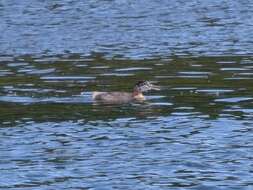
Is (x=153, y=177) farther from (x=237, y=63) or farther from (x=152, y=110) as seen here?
(x=237, y=63)

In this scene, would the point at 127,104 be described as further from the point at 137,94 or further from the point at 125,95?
the point at 137,94

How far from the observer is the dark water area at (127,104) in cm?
2412

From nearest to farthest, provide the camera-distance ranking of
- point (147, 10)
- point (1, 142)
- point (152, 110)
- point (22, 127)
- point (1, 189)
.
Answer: point (1, 189), point (1, 142), point (22, 127), point (152, 110), point (147, 10)

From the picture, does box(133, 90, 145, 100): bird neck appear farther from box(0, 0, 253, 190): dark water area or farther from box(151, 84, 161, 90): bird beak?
box(0, 0, 253, 190): dark water area

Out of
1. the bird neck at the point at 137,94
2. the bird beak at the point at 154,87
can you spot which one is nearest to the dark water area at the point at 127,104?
the bird beak at the point at 154,87

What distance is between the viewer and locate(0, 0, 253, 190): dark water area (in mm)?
24125

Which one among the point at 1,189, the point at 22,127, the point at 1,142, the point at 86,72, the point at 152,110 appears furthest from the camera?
the point at 86,72

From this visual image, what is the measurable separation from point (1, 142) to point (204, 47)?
19.5m

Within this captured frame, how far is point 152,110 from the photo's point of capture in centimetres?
3166

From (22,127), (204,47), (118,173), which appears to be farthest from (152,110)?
(204,47)

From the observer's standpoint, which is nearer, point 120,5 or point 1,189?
point 1,189

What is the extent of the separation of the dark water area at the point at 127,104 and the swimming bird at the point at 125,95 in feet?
0.96

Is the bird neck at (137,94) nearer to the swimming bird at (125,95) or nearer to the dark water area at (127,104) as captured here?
the swimming bird at (125,95)

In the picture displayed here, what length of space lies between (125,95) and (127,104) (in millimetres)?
401
